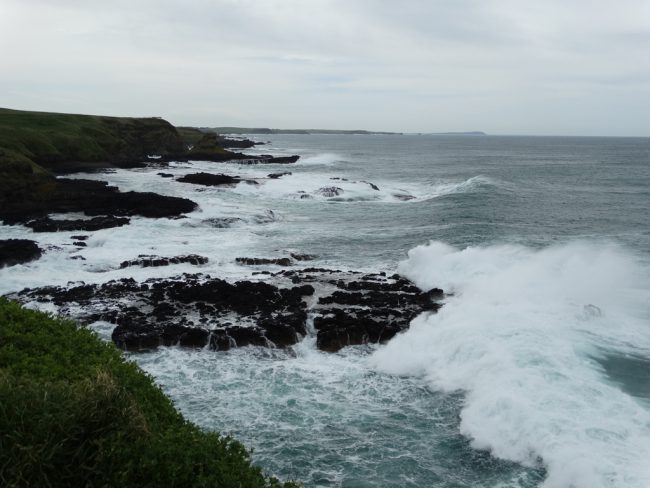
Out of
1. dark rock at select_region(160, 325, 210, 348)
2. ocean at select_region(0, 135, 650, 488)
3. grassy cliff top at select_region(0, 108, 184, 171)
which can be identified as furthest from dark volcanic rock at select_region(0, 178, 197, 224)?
dark rock at select_region(160, 325, 210, 348)

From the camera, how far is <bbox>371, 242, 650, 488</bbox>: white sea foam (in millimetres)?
12375

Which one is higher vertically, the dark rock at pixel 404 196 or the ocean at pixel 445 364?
the dark rock at pixel 404 196

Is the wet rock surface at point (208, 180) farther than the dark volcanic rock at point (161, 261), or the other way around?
the wet rock surface at point (208, 180)

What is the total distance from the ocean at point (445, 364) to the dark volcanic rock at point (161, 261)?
0.63 meters

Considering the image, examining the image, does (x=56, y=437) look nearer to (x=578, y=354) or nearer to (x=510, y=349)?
(x=510, y=349)

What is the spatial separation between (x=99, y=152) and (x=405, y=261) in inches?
2308

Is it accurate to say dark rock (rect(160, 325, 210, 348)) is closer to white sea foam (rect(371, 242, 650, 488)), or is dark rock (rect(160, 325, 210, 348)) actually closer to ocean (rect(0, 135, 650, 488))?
ocean (rect(0, 135, 650, 488))

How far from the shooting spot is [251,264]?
94.5ft

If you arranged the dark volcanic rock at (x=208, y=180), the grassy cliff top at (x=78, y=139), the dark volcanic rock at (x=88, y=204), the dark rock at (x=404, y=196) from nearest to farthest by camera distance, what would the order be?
the dark volcanic rock at (x=88, y=204), the dark rock at (x=404, y=196), the dark volcanic rock at (x=208, y=180), the grassy cliff top at (x=78, y=139)

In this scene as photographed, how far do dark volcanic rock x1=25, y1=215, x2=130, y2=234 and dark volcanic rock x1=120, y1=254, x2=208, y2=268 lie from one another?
7.98 meters

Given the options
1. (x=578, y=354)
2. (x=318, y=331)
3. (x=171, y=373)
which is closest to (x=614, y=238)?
(x=578, y=354)

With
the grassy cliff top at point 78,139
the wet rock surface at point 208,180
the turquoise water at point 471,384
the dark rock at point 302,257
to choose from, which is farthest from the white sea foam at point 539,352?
the grassy cliff top at point 78,139

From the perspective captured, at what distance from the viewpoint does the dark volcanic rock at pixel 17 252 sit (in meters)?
26.0

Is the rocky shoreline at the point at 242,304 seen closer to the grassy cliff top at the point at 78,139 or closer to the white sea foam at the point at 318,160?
the grassy cliff top at the point at 78,139
